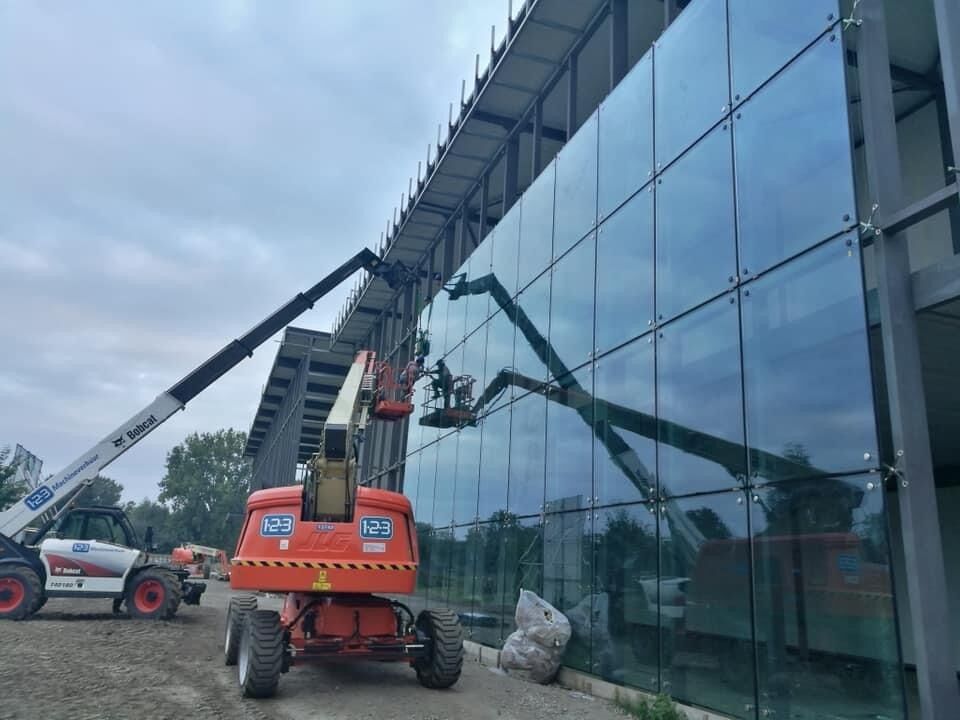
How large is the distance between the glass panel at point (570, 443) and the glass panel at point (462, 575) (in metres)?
3.82

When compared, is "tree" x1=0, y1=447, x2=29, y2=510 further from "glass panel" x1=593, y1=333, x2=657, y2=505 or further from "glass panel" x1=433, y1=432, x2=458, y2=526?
"glass panel" x1=593, y1=333, x2=657, y2=505

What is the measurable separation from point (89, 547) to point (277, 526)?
895cm

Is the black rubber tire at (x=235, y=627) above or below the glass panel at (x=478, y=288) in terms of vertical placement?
below

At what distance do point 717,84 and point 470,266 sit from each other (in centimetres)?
945

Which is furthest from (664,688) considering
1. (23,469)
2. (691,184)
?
(23,469)

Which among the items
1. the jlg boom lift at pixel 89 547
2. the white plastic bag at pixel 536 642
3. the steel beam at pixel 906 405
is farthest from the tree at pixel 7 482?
the steel beam at pixel 906 405

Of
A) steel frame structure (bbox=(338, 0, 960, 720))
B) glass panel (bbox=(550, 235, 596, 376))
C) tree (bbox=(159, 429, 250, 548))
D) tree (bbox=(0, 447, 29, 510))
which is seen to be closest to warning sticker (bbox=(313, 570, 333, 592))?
glass panel (bbox=(550, 235, 596, 376))

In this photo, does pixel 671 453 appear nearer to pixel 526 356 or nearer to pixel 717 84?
pixel 717 84

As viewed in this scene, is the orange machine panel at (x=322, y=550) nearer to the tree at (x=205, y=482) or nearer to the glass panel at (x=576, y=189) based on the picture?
the glass panel at (x=576, y=189)

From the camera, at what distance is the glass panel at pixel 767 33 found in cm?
700

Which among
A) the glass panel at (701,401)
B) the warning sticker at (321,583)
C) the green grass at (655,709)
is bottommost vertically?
the green grass at (655,709)

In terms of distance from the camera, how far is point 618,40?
1252 centimetres

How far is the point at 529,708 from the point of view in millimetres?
8492

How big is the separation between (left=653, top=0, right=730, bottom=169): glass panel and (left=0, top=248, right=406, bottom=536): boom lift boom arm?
12.0 metres
